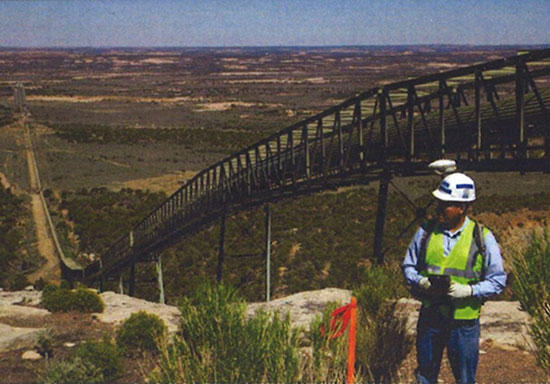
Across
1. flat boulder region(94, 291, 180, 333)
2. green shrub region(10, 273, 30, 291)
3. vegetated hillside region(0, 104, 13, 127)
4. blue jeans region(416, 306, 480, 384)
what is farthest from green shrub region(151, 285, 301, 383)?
vegetated hillside region(0, 104, 13, 127)

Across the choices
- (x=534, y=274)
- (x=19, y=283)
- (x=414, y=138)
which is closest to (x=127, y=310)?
(x=414, y=138)

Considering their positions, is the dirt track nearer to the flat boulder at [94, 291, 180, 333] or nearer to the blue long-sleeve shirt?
the flat boulder at [94, 291, 180, 333]

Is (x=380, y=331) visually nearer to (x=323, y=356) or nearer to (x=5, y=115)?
(x=323, y=356)

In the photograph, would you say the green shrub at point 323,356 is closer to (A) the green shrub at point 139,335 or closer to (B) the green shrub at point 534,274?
(B) the green shrub at point 534,274

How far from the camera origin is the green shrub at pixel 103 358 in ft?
23.4

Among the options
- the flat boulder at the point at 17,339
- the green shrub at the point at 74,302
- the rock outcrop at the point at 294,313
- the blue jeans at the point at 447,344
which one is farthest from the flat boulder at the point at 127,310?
the blue jeans at the point at 447,344

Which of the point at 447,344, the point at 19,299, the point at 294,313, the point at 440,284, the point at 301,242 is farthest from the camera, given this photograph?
the point at 301,242

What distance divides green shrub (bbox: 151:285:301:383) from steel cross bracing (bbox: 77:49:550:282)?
507 centimetres

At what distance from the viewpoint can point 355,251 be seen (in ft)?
85.0

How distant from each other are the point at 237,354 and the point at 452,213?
2.24m

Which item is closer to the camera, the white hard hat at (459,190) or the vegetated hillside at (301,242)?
the white hard hat at (459,190)

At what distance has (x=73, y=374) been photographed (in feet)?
21.1

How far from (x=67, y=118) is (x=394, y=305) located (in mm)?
95351

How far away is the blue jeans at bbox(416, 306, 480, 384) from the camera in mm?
4500
